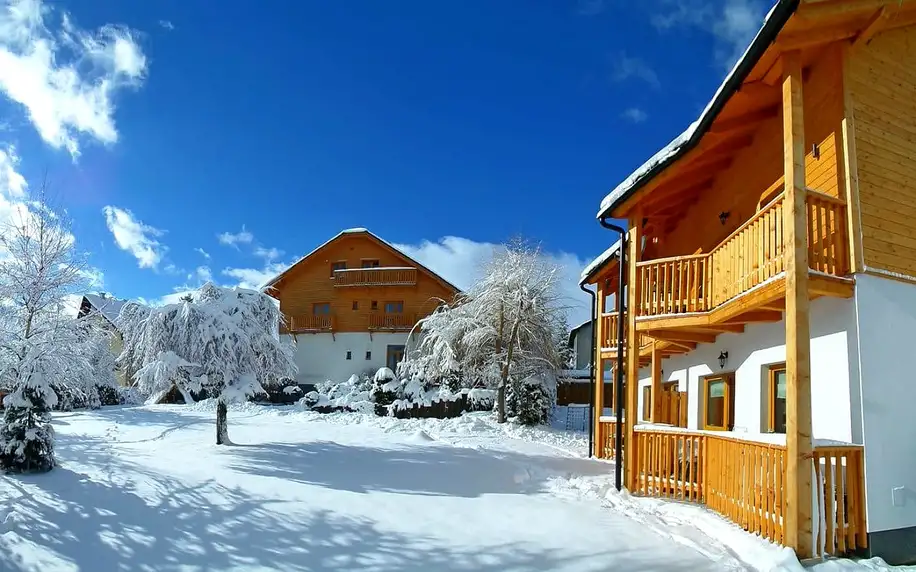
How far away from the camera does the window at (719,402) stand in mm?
10820

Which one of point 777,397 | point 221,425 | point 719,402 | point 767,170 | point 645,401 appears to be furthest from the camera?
point 645,401

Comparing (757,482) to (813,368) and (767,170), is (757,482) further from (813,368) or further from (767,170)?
(767,170)

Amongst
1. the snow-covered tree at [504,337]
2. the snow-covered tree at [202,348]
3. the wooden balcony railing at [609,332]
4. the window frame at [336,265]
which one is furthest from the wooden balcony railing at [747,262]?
the window frame at [336,265]

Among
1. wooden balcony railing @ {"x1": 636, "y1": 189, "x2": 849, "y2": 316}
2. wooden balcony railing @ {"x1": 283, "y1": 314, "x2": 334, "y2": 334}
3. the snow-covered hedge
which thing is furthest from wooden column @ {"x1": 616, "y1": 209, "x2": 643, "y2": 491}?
wooden balcony railing @ {"x1": 283, "y1": 314, "x2": 334, "y2": 334}

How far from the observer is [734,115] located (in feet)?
31.3

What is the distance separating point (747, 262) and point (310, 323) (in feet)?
92.5

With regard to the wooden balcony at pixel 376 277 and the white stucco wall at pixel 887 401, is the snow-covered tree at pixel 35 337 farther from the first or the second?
the wooden balcony at pixel 376 277

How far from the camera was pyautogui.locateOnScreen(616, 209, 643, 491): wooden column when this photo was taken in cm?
975

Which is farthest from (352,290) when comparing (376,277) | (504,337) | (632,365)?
(632,365)

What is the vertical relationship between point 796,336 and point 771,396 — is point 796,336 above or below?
above

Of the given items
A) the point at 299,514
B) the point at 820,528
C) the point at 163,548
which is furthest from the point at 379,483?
the point at 820,528

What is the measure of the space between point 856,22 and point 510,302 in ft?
54.7

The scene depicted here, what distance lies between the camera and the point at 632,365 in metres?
10.1

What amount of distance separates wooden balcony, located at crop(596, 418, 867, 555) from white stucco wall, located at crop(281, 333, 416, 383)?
23.4 meters
